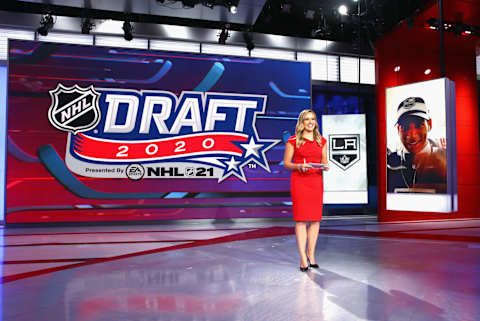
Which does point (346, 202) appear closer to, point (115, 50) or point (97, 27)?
point (115, 50)

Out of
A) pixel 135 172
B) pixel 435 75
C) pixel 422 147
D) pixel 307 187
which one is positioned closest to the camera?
pixel 307 187

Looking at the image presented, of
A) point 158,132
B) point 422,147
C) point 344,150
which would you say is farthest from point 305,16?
point 158,132

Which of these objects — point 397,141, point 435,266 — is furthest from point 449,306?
point 397,141

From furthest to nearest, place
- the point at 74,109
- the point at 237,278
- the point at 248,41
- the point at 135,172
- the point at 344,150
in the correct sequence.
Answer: the point at 344,150 → the point at 248,41 → the point at 135,172 → the point at 74,109 → the point at 237,278

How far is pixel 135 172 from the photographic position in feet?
20.8

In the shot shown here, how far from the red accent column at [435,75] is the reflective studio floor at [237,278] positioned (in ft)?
7.75

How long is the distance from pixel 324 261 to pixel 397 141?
3838 millimetres

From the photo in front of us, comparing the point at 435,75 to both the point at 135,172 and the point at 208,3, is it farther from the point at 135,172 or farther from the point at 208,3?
the point at 135,172

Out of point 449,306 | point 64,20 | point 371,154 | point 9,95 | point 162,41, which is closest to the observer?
point 449,306

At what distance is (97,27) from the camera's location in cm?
740

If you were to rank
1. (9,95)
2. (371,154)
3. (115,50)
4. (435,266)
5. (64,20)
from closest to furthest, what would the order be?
1. (435,266)
2. (9,95)
3. (115,50)
4. (64,20)
5. (371,154)

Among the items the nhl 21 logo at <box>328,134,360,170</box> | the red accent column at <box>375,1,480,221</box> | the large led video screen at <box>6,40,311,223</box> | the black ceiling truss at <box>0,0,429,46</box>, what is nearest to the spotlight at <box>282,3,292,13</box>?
the black ceiling truss at <box>0,0,429,46</box>

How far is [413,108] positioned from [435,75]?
1.98 m

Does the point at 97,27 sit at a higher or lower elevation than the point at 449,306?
higher
